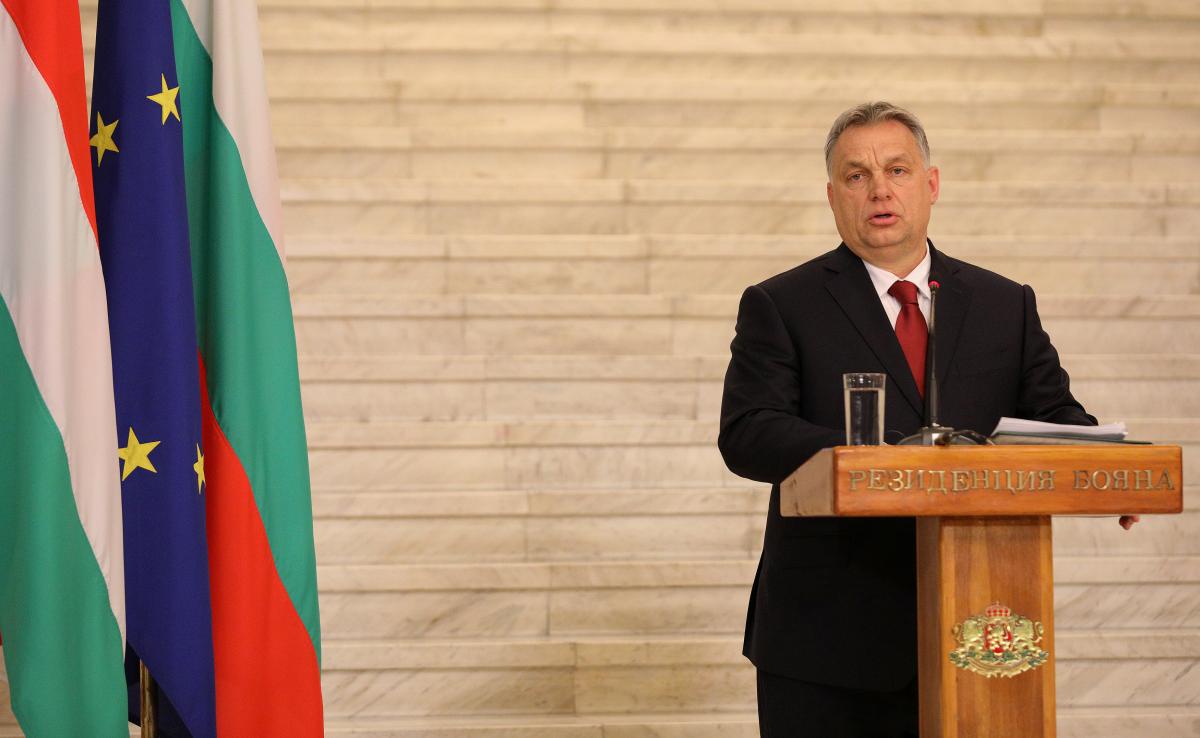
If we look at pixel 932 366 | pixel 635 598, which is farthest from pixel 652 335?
pixel 932 366

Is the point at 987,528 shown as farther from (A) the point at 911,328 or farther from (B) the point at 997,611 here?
(A) the point at 911,328

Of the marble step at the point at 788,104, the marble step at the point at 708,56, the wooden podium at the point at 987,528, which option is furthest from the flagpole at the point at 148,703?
the marble step at the point at 708,56

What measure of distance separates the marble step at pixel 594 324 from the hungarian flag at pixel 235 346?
2300mm

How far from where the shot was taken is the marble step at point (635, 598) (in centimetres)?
447

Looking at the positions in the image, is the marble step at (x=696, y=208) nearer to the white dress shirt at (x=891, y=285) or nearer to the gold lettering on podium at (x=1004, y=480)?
the white dress shirt at (x=891, y=285)

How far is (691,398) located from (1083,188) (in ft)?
6.33

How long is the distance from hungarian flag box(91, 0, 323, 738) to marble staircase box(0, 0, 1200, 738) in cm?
146

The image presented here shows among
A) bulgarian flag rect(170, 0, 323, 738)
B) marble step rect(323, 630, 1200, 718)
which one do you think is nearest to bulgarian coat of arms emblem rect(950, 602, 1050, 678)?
bulgarian flag rect(170, 0, 323, 738)

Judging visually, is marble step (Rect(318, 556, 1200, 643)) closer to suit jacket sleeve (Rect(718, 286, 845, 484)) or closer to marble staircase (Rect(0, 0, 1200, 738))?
marble staircase (Rect(0, 0, 1200, 738))

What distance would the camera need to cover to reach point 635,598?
451 centimetres

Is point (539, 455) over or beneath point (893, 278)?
beneath

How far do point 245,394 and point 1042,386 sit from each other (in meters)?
1.57

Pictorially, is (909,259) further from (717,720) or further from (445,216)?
(445,216)

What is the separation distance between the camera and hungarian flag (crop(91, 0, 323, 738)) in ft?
8.78
